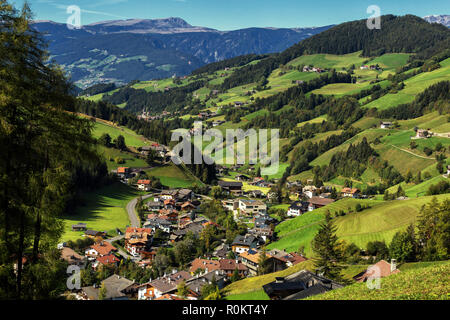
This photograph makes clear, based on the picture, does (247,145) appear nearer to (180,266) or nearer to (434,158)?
(434,158)

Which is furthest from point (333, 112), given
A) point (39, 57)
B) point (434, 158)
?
point (39, 57)

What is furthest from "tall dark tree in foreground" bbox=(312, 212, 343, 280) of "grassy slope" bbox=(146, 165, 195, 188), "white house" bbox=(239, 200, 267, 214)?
"grassy slope" bbox=(146, 165, 195, 188)

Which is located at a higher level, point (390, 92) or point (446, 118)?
point (390, 92)

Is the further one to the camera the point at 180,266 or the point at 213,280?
the point at 180,266

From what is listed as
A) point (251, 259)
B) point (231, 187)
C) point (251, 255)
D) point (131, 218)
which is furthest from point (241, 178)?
point (251, 259)

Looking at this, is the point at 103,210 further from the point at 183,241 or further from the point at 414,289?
the point at 414,289

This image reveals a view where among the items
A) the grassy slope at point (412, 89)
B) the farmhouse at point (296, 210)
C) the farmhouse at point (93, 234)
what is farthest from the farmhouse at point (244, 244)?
the grassy slope at point (412, 89)
